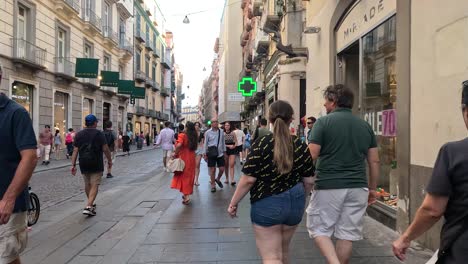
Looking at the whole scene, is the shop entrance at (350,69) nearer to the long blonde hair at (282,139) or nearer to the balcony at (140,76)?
the long blonde hair at (282,139)

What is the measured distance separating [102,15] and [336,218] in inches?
1345

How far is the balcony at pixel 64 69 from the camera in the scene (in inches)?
1005

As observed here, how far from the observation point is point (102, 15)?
1377 inches

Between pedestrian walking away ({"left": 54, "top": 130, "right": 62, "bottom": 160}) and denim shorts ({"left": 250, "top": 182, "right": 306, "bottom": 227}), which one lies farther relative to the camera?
pedestrian walking away ({"left": 54, "top": 130, "right": 62, "bottom": 160})

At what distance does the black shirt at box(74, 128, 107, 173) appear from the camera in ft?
25.5

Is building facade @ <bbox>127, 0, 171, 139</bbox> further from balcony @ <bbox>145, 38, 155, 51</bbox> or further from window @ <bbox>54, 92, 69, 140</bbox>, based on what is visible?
window @ <bbox>54, 92, 69, 140</bbox>

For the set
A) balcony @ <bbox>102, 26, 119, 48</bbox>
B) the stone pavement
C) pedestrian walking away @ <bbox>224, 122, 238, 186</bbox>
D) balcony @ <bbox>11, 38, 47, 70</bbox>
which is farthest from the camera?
balcony @ <bbox>102, 26, 119, 48</bbox>

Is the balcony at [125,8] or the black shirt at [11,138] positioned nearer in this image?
the black shirt at [11,138]

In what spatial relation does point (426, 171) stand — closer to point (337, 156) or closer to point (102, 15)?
point (337, 156)

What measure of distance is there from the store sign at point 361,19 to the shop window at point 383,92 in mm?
126

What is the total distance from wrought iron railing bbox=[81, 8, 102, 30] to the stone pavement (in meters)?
23.6

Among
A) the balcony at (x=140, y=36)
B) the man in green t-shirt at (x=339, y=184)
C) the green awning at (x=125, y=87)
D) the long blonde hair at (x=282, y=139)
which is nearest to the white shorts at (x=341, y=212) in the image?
the man in green t-shirt at (x=339, y=184)

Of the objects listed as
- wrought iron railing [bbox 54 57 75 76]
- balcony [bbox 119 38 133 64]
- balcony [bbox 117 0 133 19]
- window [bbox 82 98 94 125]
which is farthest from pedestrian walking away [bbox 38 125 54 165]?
balcony [bbox 119 38 133 64]

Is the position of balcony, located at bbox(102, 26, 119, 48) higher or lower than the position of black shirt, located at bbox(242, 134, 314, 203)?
higher
